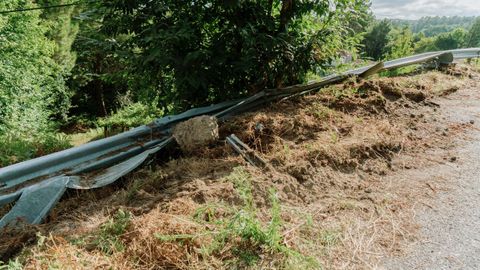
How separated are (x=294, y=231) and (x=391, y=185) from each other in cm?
115

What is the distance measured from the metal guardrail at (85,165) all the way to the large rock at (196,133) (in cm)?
15

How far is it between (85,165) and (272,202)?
1.83 meters

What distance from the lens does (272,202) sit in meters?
2.30

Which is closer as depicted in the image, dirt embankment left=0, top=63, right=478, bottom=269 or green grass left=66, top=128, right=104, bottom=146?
dirt embankment left=0, top=63, right=478, bottom=269

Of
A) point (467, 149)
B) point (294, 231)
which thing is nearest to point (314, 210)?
point (294, 231)

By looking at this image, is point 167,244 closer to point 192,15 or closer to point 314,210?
point 314,210

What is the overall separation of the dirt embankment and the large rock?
0.11 meters

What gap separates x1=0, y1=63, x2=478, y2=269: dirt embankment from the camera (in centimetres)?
181

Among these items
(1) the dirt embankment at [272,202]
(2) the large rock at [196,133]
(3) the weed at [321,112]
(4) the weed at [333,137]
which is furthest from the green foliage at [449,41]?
(2) the large rock at [196,133]

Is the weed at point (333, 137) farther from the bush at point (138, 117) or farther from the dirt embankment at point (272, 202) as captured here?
the bush at point (138, 117)

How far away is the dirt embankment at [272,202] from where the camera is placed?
1.81 meters

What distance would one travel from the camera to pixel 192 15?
3750 mm

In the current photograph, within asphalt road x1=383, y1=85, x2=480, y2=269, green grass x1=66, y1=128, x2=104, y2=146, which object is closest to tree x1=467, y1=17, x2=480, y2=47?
green grass x1=66, y1=128, x2=104, y2=146

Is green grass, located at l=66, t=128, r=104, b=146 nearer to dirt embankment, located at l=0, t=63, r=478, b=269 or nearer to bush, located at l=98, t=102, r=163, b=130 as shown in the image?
bush, located at l=98, t=102, r=163, b=130
